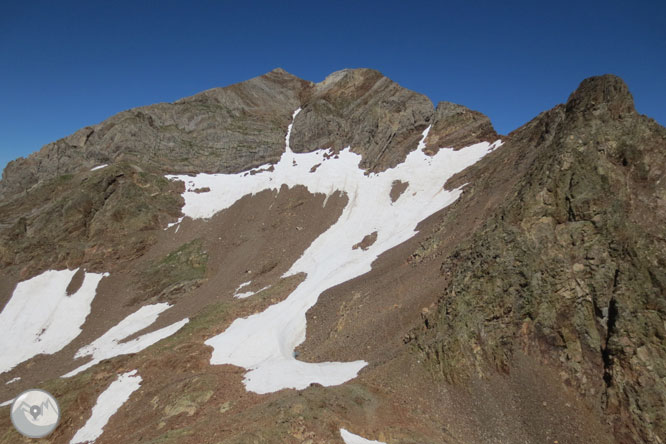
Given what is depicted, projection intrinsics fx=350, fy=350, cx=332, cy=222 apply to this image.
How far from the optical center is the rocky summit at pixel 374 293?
53.4ft

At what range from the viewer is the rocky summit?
16.3 m

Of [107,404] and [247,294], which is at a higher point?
[247,294]

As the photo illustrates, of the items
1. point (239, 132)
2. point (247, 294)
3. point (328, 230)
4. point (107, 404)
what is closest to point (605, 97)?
point (328, 230)

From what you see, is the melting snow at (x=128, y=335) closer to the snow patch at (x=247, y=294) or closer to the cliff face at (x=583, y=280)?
the snow patch at (x=247, y=294)

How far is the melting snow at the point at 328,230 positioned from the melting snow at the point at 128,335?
328 inches

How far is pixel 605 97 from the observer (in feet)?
85.3

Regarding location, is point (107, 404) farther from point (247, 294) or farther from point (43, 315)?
point (43, 315)

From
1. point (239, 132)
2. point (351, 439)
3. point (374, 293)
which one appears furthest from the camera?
point (239, 132)

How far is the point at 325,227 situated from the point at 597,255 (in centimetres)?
3443

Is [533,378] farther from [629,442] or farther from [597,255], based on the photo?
[597,255]

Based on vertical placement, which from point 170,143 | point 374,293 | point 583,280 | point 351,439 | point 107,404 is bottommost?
point 583,280

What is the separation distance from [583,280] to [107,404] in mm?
28669

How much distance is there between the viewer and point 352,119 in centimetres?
7331

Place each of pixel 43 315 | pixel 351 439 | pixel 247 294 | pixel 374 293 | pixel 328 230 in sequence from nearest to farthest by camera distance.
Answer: pixel 351 439
pixel 374 293
pixel 247 294
pixel 43 315
pixel 328 230
